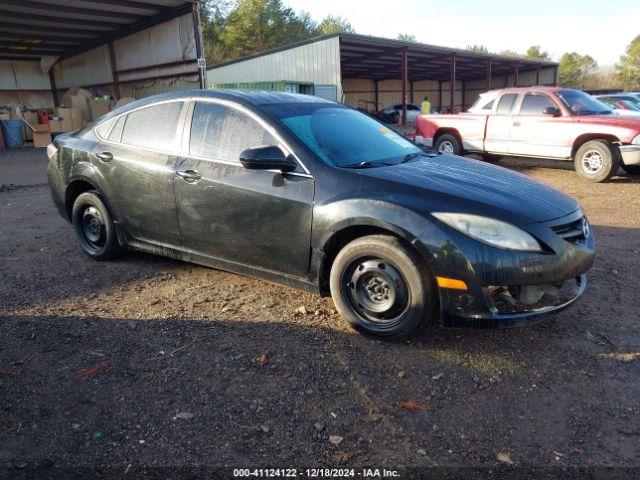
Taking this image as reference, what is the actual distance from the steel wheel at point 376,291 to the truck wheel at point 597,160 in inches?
288

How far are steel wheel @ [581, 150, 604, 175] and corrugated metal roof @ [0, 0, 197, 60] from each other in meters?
12.8

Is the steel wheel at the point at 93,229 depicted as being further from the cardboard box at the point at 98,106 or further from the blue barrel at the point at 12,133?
the cardboard box at the point at 98,106

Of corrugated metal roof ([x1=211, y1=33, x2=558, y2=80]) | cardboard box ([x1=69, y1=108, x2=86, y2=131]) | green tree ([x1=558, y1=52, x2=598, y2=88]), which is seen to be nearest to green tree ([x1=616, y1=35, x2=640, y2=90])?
Answer: green tree ([x1=558, y1=52, x2=598, y2=88])

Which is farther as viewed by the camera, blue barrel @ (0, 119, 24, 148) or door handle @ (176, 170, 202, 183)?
blue barrel @ (0, 119, 24, 148)

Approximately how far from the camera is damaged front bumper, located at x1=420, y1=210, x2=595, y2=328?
288cm

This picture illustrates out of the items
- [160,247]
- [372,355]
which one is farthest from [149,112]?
[372,355]

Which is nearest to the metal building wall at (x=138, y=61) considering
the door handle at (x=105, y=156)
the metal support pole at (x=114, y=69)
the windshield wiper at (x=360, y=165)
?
the metal support pole at (x=114, y=69)

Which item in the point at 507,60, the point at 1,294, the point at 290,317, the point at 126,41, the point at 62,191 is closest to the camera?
the point at 290,317

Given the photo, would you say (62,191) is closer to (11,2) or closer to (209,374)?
(209,374)

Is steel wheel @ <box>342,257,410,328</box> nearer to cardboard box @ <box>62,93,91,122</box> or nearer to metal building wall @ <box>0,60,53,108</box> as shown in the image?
cardboard box @ <box>62,93,91,122</box>

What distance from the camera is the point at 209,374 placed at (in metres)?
2.96

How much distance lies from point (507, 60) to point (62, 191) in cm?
3462

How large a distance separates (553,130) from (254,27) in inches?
1635

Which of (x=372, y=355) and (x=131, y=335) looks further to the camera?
(x=131, y=335)
